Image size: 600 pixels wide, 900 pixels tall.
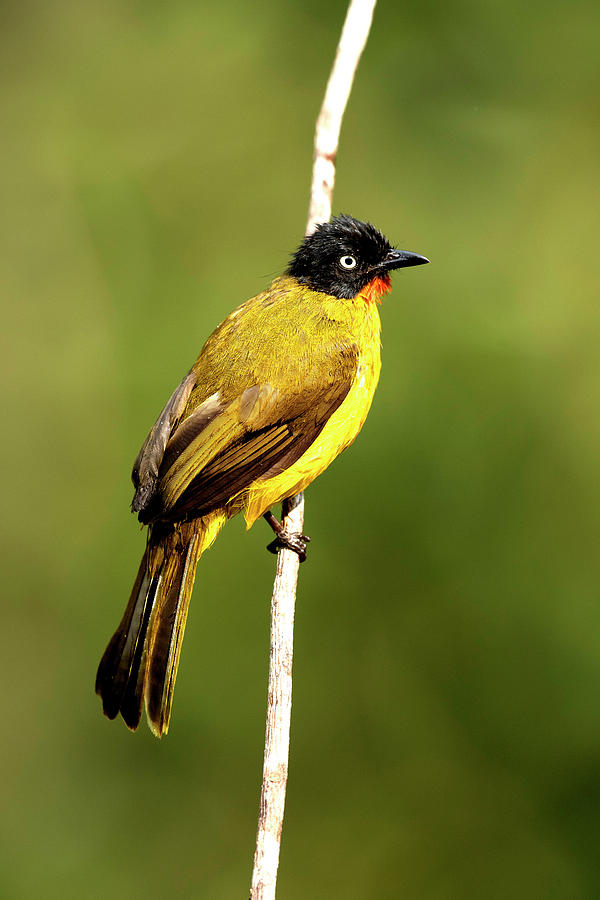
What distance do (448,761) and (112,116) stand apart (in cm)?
396

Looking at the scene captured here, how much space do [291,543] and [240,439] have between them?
1.36 feet

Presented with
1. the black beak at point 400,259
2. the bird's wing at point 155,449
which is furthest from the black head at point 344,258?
the bird's wing at point 155,449

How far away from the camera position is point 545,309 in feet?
15.6

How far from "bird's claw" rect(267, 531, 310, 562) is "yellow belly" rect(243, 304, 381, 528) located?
0.12 meters

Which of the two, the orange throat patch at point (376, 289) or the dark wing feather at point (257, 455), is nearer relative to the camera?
the dark wing feather at point (257, 455)

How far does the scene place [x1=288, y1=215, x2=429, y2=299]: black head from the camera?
11.3 ft

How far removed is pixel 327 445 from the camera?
323 centimetres

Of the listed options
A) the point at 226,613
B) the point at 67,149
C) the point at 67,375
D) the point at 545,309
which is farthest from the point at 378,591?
the point at 67,149

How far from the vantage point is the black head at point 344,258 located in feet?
11.3

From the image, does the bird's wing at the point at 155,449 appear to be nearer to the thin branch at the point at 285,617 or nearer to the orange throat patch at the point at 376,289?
the thin branch at the point at 285,617

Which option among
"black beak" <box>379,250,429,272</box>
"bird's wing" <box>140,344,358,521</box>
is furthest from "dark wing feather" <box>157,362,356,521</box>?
"black beak" <box>379,250,429,272</box>

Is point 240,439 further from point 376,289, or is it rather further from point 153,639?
point 376,289

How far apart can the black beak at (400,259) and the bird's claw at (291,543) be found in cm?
99

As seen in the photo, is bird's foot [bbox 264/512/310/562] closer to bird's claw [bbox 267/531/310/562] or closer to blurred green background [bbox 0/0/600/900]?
bird's claw [bbox 267/531/310/562]
